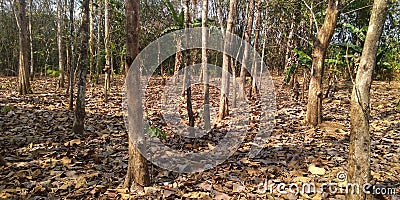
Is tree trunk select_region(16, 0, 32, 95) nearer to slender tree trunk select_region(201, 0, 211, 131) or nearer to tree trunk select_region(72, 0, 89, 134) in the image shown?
tree trunk select_region(72, 0, 89, 134)

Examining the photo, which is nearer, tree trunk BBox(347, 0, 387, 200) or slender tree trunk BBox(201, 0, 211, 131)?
tree trunk BBox(347, 0, 387, 200)

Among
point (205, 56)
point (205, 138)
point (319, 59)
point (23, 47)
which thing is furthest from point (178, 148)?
point (23, 47)

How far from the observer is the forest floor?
4.09 meters

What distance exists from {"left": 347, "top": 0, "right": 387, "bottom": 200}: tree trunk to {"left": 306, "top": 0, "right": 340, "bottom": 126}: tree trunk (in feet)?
13.3

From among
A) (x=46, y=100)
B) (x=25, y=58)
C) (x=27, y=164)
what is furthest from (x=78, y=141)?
(x=25, y=58)

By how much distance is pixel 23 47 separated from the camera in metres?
11.1

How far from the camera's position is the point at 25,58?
1125 centimetres

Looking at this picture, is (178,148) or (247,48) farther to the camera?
(247,48)

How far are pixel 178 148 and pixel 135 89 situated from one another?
2707 mm

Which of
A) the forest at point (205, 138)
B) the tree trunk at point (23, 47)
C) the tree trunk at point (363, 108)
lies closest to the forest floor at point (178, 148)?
the forest at point (205, 138)

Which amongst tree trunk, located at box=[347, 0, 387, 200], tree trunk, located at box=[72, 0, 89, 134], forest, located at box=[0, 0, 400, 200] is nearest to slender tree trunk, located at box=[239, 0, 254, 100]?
forest, located at box=[0, 0, 400, 200]

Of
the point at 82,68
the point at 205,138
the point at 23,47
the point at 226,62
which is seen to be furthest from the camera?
the point at 23,47

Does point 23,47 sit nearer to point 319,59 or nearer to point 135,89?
point 135,89

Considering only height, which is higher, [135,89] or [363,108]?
[135,89]
